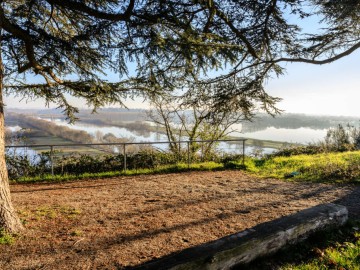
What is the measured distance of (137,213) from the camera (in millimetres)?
5105

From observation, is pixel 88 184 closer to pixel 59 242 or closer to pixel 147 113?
pixel 59 242

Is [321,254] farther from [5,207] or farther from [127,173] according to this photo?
[127,173]

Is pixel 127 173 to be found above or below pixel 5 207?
below

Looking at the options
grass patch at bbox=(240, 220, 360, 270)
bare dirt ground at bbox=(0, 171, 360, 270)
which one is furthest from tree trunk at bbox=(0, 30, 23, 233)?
grass patch at bbox=(240, 220, 360, 270)

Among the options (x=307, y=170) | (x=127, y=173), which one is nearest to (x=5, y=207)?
(x=127, y=173)

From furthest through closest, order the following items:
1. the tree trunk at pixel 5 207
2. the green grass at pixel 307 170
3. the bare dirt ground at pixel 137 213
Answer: the green grass at pixel 307 170
the tree trunk at pixel 5 207
the bare dirt ground at pixel 137 213

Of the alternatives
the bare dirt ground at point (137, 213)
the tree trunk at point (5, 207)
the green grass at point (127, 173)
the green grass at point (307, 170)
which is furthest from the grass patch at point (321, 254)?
the green grass at point (127, 173)

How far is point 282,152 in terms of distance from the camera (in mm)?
13938

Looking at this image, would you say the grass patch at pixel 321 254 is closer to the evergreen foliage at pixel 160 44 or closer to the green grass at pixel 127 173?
the evergreen foliage at pixel 160 44

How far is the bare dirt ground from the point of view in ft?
11.5

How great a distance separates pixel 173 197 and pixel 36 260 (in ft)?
10.8

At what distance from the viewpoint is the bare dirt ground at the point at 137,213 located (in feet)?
11.5

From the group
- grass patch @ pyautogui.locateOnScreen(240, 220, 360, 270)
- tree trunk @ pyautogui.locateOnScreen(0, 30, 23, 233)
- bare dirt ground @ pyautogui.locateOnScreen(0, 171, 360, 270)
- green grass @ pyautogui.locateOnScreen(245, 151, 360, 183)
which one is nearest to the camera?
grass patch @ pyautogui.locateOnScreen(240, 220, 360, 270)

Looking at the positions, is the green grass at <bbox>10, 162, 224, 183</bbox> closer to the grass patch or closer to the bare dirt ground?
the bare dirt ground
